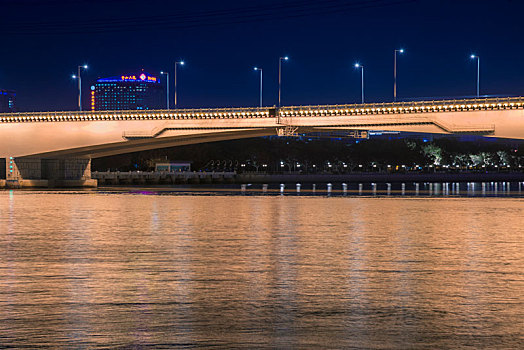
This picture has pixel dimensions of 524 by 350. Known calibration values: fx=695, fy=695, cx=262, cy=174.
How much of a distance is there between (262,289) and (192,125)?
7561 centimetres

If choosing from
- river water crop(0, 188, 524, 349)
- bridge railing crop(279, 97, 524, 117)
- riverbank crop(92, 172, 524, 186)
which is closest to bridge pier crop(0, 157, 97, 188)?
riverbank crop(92, 172, 524, 186)

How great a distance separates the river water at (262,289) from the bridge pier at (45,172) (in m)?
79.8

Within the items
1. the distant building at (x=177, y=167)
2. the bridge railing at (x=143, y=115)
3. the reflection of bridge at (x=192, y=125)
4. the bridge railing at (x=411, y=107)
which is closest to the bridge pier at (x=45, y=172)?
the reflection of bridge at (x=192, y=125)

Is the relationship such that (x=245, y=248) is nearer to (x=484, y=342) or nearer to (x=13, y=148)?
(x=484, y=342)

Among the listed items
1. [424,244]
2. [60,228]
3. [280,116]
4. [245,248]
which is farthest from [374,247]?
[280,116]

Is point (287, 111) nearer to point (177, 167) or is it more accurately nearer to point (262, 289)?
point (262, 289)

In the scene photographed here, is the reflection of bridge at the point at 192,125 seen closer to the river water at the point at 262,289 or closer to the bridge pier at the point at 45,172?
the bridge pier at the point at 45,172

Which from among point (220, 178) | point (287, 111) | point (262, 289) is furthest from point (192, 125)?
point (262, 289)

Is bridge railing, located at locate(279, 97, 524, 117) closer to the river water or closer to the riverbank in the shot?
the river water

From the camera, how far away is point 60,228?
101 feet

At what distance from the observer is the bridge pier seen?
4097 inches

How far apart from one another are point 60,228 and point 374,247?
14.9 metres

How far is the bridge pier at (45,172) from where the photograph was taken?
341 ft

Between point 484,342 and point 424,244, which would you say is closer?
point 484,342
